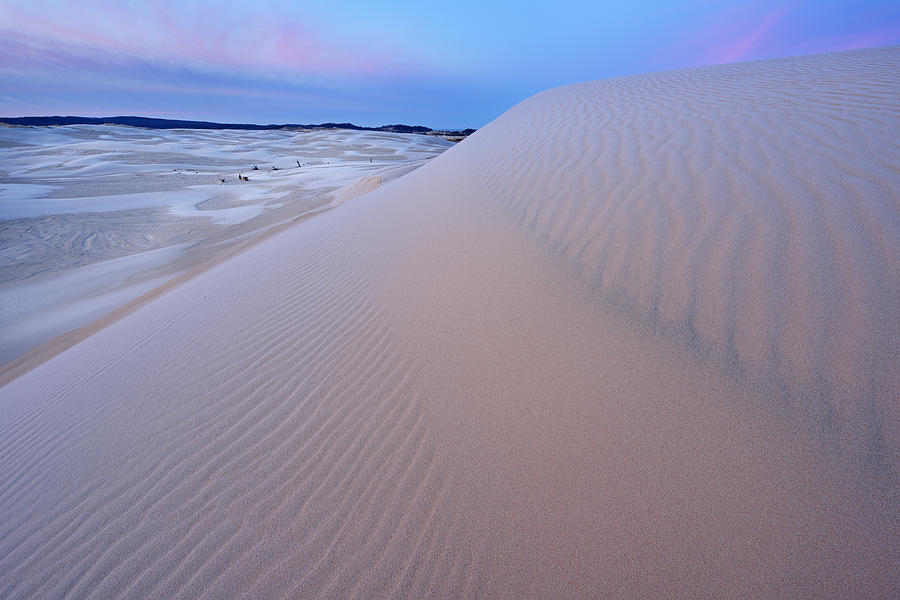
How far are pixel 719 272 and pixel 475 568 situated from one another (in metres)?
1.78

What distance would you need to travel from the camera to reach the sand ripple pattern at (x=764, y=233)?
1.53 metres

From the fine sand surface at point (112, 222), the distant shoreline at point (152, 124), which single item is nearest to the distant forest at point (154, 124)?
the distant shoreline at point (152, 124)

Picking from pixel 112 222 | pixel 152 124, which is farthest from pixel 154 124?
pixel 112 222

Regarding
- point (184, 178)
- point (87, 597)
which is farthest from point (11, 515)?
point (184, 178)

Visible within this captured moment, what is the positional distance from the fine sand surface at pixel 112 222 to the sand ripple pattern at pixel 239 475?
3348 millimetres

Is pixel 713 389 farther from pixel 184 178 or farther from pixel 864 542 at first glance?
pixel 184 178

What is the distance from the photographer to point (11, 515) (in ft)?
6.48

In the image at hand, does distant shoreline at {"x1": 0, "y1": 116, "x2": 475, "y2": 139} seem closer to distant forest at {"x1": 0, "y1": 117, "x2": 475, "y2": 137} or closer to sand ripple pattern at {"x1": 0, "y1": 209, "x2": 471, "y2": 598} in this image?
distant forest at {"x1": 0, "y1": 117, "x2": 475, "y2": 137}

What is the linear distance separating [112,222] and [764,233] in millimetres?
13145

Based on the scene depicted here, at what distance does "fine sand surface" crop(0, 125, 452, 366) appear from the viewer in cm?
600

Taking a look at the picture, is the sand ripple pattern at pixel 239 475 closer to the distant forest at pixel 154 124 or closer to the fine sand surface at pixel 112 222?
the fine sand surface at pixel 112 222

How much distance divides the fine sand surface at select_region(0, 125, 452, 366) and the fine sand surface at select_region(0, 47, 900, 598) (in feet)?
12.5

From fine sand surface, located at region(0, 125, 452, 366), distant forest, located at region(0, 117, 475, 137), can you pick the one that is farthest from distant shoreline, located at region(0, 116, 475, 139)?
fine sand surface, located at region(0, 125, 452, 366)

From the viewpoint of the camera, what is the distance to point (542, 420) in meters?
1.65
